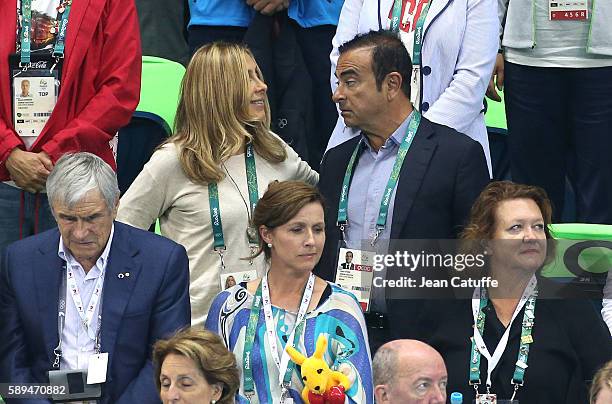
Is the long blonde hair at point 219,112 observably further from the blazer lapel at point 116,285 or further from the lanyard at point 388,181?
the blazer lapel at point 116,285

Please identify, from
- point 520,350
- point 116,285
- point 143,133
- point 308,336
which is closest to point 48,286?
point 116,285

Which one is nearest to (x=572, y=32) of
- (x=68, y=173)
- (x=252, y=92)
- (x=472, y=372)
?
(x=252, y=92)

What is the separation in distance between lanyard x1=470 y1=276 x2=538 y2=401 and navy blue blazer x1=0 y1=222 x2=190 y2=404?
3.98 ft

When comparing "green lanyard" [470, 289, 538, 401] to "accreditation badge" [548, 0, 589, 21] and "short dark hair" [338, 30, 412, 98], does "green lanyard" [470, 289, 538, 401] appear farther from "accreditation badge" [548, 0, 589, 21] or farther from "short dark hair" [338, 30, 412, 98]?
"accreditation badge" [548, 0, 589, 21]

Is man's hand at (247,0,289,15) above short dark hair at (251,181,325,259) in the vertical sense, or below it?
above

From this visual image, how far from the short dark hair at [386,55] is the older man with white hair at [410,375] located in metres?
1.38

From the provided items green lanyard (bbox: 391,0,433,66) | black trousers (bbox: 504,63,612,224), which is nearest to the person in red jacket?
green lanyard (bbox: 391,0,433,66)

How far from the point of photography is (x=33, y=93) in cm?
823

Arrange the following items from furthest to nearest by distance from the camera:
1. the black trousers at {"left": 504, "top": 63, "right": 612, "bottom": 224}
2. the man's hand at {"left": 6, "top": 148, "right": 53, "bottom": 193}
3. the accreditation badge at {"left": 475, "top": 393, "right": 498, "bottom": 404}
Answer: the black trousers at {"left": 504, "top": 63, "right": 612, "bottom": 224} < the man's hand at {"left": 6, "top": 148, "right": 53, "bottom": 193} < the accreditation badge at {"left": 475, "top": 393, "right": 498, "bottom": 404}

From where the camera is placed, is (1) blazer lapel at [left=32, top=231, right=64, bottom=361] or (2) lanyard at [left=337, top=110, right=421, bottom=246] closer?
(1) blazer lapel at [left=32, top=231, right=64, bottom=361]

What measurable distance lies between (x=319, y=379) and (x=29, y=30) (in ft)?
8.01

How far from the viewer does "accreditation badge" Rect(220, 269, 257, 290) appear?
25.1 ft

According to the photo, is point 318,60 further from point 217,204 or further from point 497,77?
point 217,204

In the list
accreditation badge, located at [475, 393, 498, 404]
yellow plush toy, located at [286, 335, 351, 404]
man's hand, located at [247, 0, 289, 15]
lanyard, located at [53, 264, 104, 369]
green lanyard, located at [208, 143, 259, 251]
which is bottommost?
accreditation badge, located at [475, 393, 498, 404]
